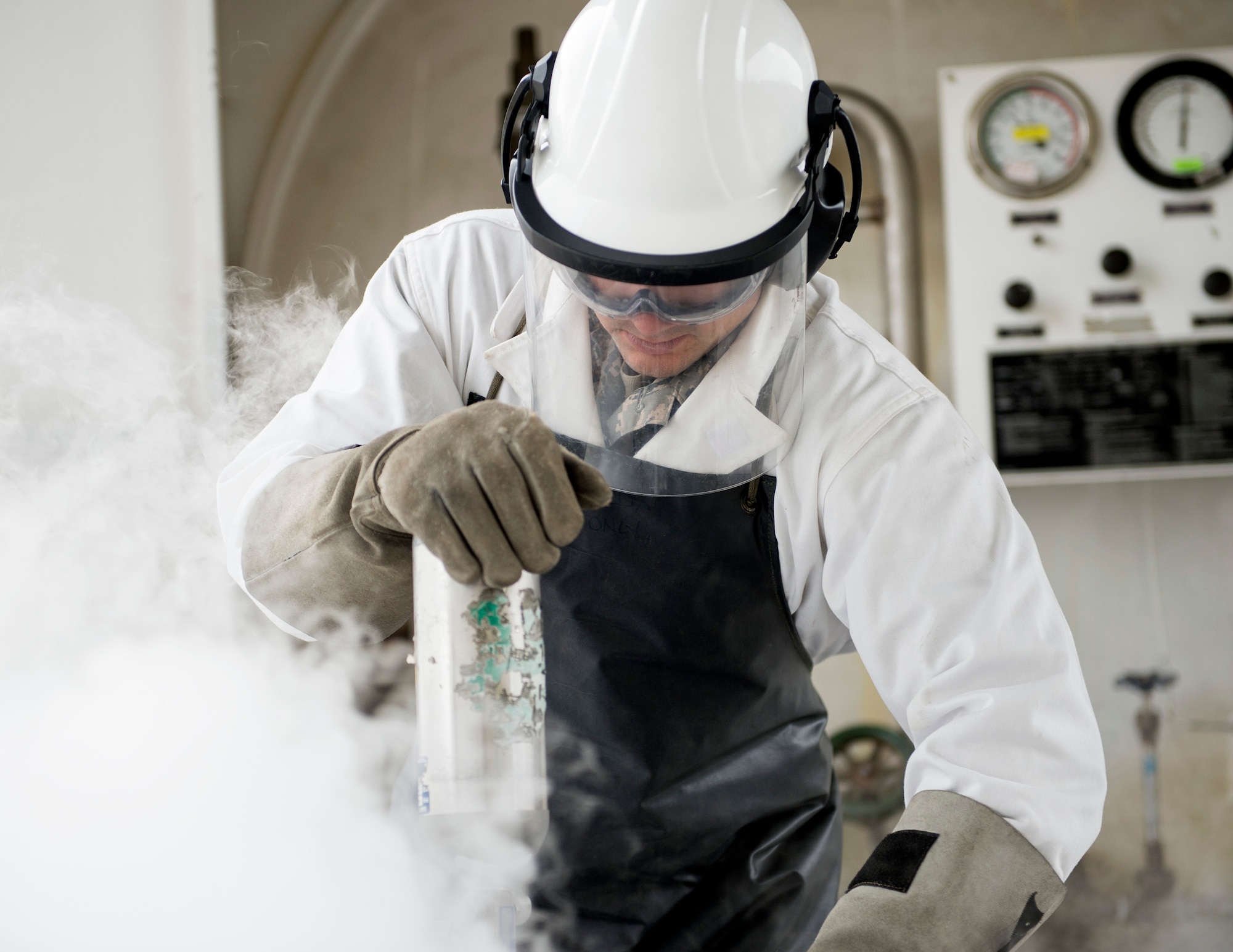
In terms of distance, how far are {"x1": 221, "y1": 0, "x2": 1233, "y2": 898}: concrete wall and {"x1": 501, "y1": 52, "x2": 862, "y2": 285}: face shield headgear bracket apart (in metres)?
2.11

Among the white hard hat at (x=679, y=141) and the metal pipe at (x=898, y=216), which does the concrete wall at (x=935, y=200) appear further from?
the white hard hat at (x=679, y=141)

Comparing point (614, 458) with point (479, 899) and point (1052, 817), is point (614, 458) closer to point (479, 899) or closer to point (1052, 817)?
point (479, 899)

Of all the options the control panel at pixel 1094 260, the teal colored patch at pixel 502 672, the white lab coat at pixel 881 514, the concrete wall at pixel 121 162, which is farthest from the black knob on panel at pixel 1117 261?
the teal colored patch at pixel 502 672

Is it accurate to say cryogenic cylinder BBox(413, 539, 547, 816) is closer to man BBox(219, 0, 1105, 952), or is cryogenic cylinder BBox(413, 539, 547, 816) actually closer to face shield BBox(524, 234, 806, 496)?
man BBox(219, 0, 1105, 952)

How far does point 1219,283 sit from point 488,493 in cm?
270

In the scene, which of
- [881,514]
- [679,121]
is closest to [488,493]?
[679,121]

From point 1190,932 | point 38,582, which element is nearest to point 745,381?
point 38,582

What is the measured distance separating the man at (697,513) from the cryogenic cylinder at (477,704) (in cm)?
5

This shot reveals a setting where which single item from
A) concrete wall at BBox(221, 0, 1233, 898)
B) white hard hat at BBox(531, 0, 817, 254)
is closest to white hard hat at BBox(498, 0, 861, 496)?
white hard hat at BBox(531, 0, 817, 254)

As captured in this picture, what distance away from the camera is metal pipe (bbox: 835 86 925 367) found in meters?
3.08

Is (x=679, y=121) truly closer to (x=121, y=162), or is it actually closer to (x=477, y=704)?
(x=477, y=704)

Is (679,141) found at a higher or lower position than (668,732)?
higher

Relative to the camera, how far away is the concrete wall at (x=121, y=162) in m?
1.91

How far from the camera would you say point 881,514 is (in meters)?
1.24
